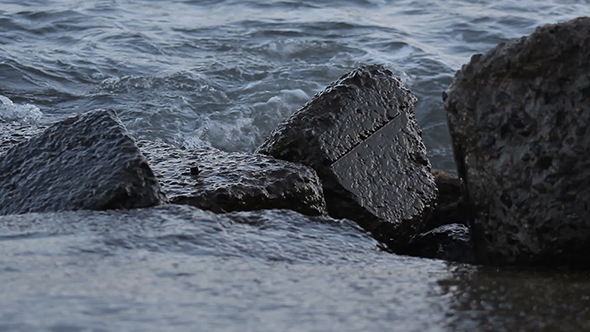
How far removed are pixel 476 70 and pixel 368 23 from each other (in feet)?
29.7

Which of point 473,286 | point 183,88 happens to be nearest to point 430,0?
point 183,88

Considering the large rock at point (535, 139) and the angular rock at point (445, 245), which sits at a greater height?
the large rock at point (535, 139)

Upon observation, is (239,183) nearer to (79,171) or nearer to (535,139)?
(79,171)

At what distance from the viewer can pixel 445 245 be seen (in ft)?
12.4

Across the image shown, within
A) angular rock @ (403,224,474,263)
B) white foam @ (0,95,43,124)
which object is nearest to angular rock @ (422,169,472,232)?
angular rock @ (403,224,474,263)

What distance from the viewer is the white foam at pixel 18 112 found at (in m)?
6.95

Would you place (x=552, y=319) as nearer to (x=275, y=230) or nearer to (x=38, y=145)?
(x=275, y=230)

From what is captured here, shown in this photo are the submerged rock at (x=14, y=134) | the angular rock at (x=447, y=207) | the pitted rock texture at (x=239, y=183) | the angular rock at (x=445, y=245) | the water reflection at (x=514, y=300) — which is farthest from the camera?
the angular rock at (x=447, y=207)

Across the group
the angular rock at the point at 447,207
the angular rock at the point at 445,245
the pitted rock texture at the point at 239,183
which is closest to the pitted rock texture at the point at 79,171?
the pitted rock texture at the point at 239,183

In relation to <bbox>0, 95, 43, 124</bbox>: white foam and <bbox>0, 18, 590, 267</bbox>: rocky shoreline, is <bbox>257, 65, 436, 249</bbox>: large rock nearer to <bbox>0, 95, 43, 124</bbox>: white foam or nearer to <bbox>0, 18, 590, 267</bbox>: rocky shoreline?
<bbox>0, 18, 590, 267</bbox>: rocky shoreline

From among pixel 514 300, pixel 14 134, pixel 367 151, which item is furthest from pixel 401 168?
pixel 14 134

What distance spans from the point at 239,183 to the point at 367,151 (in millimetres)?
849

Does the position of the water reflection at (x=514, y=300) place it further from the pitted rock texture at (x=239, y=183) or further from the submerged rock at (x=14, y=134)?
the submerged rock at (x=14, y=134)

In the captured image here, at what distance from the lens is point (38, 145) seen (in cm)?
342
